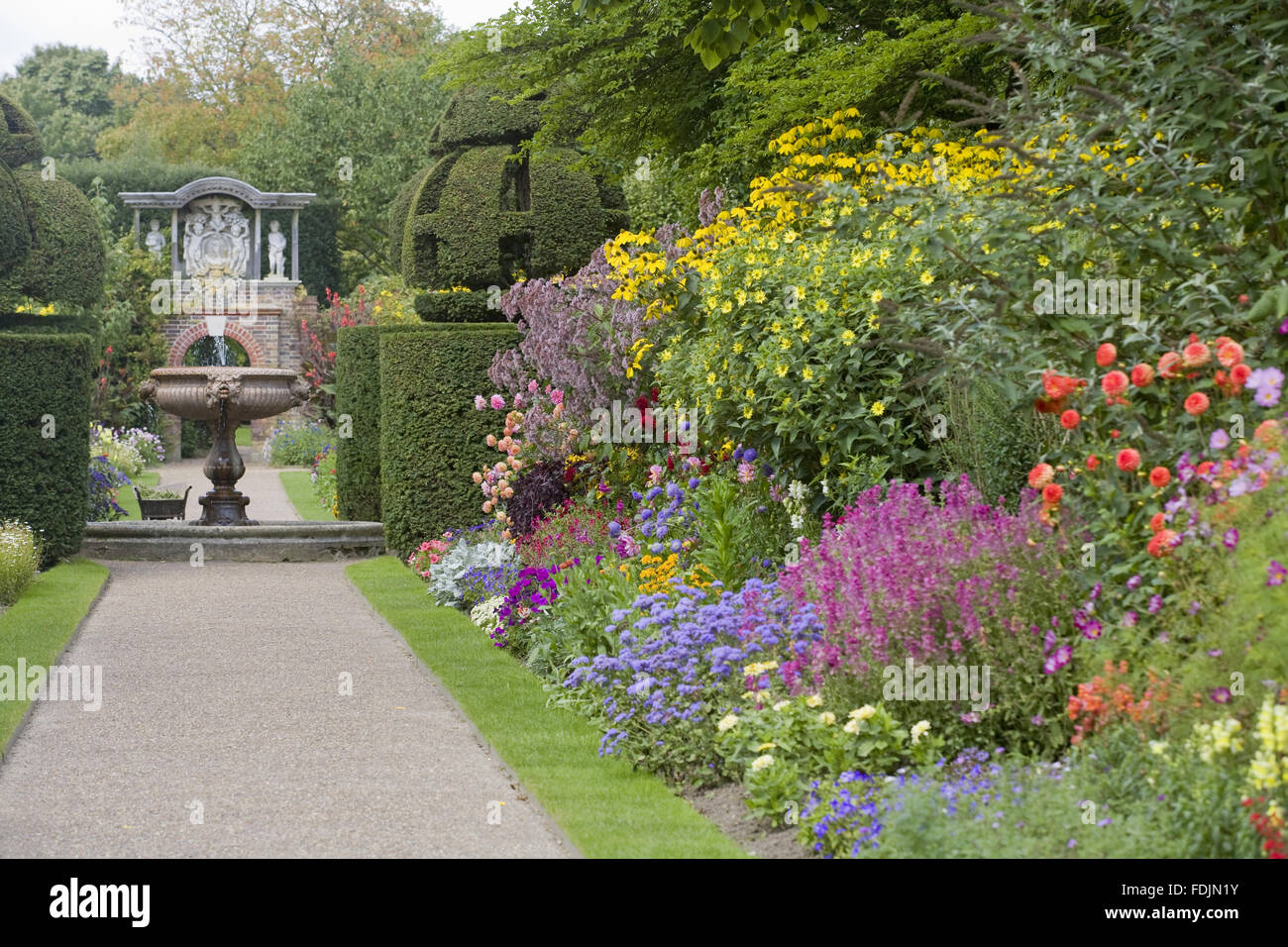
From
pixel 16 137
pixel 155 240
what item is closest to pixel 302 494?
pixel 16 137

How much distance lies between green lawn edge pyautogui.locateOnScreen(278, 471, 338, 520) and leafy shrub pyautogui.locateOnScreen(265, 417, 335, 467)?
1.69 meters

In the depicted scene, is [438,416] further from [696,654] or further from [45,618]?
[696,654]

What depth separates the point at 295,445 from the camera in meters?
26.7

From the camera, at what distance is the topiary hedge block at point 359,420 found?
537 inches

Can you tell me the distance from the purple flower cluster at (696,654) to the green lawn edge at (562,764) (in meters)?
0.22

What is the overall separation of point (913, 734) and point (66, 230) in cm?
1086

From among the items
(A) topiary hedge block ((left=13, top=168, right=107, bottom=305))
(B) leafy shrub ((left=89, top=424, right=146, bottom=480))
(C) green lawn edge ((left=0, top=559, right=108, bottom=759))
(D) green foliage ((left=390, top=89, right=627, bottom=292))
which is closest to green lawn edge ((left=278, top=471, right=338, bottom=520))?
(B) leafy shrub ((left=89, top=424, right=146, bottom=480))

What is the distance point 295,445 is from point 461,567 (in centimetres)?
1705

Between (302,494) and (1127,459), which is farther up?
(1127,459)

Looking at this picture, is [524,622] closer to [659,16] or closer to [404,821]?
[404,821]

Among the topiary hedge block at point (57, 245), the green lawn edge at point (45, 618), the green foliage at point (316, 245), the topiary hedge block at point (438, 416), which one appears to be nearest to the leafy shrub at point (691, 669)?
the green lawn edge at point (45, 618)

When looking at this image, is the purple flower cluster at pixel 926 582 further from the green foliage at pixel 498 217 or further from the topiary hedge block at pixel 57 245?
the topiary hedge block at pixel 57 245

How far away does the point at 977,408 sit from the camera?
607 cm
